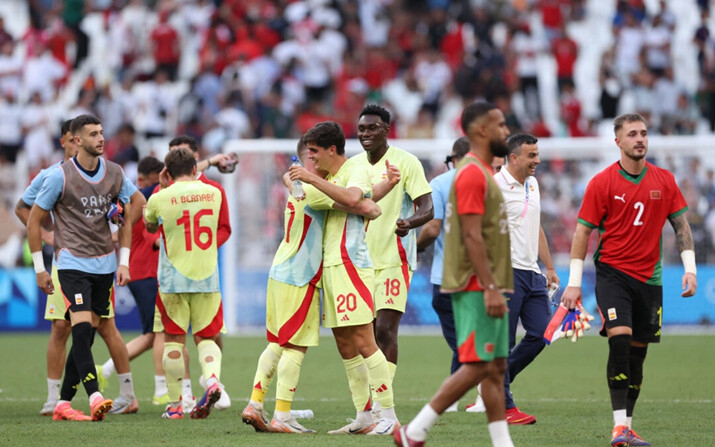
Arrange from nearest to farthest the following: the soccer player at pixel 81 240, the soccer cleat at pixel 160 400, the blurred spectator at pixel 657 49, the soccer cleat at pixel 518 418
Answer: the soccer cleat at pixel 518 418
the soccer player at pixel 81 240
the soccer cleat at pixel 160 400
the blurred spectator at pixel 657 49

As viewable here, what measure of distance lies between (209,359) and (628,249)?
Answer: 387cm

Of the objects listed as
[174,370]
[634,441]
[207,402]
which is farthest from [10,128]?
[634,441]

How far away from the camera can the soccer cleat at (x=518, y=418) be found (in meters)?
9.40

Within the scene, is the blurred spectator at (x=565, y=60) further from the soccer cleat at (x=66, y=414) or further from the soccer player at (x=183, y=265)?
the soccer cleat at (x=66, y=414)

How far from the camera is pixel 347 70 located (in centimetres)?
2548

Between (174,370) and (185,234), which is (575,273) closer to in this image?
(185,234)

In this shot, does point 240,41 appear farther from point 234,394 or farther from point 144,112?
point 234,394

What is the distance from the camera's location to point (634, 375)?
8469mm

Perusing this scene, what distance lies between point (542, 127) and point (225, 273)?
7839 mm

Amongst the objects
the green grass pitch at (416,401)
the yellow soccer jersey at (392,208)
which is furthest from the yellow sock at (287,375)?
the yellow soccer jersey at (392,208)

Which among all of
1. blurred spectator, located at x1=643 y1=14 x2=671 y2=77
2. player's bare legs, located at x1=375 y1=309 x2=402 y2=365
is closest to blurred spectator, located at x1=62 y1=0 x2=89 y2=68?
blurred spectator, located at x1=643 y1=14 x2=671 y2=77

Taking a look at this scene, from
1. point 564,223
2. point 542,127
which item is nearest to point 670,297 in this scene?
point 564,223

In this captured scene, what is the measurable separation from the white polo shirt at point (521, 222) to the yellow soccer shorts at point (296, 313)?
84.9 inches

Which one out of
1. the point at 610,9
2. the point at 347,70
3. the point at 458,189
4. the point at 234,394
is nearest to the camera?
the point at 458,189
